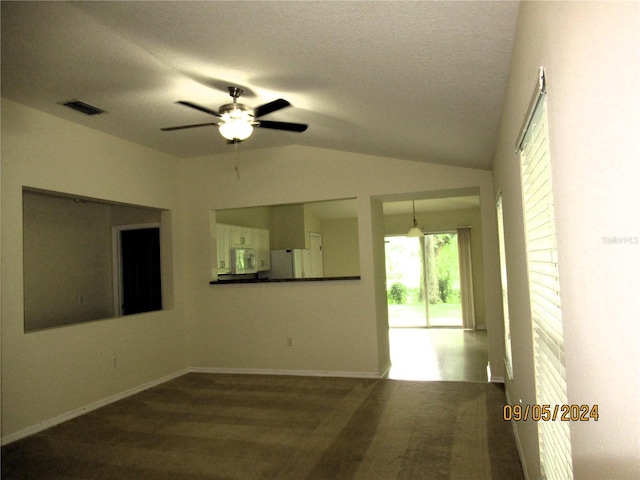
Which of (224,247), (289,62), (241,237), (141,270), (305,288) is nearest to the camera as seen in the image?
(289,62)

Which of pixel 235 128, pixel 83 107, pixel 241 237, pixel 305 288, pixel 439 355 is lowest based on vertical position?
pixel 439 355

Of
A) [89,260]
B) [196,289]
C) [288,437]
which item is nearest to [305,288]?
[196,289]

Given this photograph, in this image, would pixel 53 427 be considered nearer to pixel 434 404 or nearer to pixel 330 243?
pixel 434 404

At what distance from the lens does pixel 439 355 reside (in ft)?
22.0

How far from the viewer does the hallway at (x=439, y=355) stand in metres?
5.52

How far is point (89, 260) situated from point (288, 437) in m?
4.20

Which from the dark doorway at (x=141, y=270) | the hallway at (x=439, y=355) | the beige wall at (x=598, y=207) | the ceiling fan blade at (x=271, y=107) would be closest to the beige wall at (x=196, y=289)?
the hallway at (x=439, y=355)

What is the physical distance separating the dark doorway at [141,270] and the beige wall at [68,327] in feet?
2.23

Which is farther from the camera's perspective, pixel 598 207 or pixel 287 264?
pixel 287 264

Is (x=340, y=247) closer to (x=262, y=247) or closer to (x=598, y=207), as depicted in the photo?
(x=262, y=247)

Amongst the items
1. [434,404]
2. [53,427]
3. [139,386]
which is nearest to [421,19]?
[434,404]

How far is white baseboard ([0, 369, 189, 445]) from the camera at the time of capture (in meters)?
3.84

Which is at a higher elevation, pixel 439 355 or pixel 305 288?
pixel 305 288

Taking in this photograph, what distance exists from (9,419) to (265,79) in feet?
11.5
